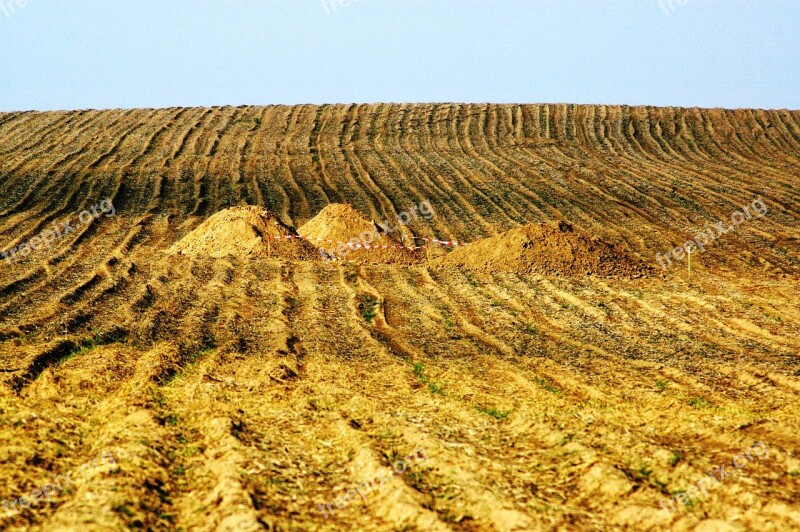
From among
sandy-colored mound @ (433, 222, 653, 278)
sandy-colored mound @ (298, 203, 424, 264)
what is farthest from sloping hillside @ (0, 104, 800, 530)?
sandy-colored mound @ (298, 203, 424, 264)

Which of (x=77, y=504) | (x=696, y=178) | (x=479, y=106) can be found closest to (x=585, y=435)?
(x=77, y=504)

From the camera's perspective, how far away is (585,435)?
7242 millimetres

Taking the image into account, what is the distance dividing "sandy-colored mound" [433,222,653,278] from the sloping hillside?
Result: 0.72 m

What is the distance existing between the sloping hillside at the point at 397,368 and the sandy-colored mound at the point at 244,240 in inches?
15.7

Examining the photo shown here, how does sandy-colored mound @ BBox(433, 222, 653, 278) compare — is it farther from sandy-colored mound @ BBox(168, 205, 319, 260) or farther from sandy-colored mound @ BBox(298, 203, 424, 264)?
sandy-colored mound @ BBox(168, 205, 319, 260)

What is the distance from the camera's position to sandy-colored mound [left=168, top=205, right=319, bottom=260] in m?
19.3

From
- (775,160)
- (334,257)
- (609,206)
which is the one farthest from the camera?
(775,160)

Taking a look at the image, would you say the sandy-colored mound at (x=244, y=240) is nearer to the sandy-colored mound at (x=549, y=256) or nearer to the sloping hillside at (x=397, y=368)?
the sloping hillside at (x=397, y=368)

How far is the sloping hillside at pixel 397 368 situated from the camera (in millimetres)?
5906

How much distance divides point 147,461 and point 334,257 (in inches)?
522

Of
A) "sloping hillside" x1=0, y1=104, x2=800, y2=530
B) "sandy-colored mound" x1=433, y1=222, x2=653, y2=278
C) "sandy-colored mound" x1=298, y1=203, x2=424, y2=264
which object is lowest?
"sloping hillside" x1=0, y1=104, x2=800, y2=530

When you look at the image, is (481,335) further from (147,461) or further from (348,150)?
(348,150)

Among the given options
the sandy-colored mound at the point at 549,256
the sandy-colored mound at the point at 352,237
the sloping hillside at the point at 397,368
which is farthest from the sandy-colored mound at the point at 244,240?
the sandy-colored mound at the point at 549,256

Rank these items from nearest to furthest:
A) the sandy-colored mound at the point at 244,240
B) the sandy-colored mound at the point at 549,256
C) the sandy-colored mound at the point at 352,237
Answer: the sandy-colored mound at the point at 549,256 → the sandy-colored mound at the point at 244,240 → the sandy-colored mound at the point at 352,237
